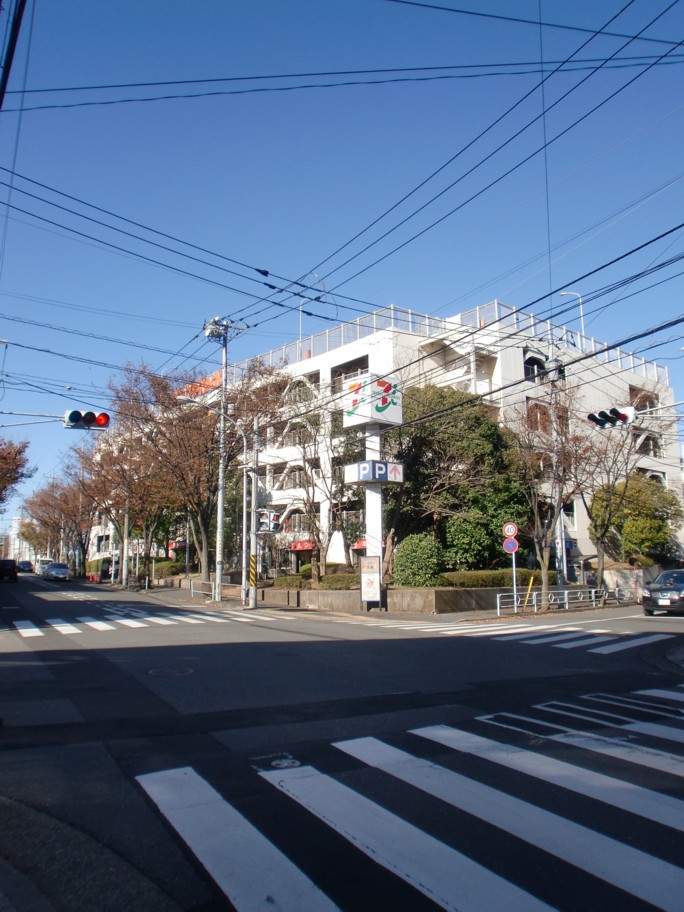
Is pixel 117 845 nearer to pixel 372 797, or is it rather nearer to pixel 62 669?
pixel 372 797

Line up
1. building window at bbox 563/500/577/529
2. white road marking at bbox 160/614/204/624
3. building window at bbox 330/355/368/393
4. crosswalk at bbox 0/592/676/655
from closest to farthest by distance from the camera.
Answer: crosswalk at bbox 0/592/676/655 < white road marking at bbox 160/614/204/624 < building window at bbox 330/355/368/393 < building window at bbox 563/500/577/529

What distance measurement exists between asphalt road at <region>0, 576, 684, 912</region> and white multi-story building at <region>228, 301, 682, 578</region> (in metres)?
26.8

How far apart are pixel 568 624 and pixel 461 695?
14186 millimetres

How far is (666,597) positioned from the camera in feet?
87.9

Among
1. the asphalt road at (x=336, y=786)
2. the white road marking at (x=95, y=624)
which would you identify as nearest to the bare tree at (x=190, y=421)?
the white road marking at (x=95, y=624)

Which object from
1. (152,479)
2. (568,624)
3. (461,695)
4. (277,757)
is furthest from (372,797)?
(152,479)

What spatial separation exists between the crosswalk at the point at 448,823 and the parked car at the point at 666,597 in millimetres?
21338

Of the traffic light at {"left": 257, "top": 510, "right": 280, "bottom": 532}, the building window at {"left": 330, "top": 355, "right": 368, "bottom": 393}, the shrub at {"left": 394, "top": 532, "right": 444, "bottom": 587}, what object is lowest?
the shrub at {"left": 394, "top": 532, "right": 444, "bottom": 587}

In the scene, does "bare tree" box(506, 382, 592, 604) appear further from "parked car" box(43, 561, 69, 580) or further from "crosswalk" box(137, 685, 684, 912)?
"parked car" box(43, 561, 69, 580)

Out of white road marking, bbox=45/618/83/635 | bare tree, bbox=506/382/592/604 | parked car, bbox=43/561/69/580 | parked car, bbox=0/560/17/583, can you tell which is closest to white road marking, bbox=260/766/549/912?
white road marking, bbox=45/618/83/635

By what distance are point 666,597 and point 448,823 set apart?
2491cm

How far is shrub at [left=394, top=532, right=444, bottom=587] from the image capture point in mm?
30688

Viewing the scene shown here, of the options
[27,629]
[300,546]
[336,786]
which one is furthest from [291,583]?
[336,786]

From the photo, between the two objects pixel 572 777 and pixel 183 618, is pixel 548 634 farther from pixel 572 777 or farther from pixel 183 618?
pixel 572 777
